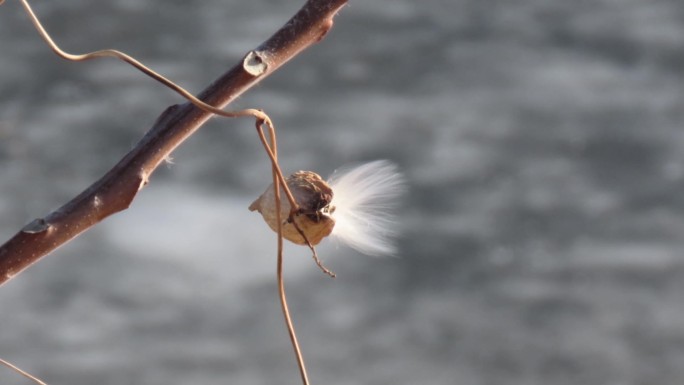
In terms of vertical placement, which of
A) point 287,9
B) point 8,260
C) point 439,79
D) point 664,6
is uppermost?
point 287,9

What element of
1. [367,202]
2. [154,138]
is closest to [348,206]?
[367,202]

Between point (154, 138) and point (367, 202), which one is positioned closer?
point (154, 138)

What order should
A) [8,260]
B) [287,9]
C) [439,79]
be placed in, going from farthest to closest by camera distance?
1. [287,9]
2. [439,79]
3. [8,260]

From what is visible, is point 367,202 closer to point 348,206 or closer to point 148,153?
point 348,206

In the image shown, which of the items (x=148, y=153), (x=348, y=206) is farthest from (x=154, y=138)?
(x=348, y=206)

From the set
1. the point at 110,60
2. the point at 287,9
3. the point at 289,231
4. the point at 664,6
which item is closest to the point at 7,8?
the point at 110,60

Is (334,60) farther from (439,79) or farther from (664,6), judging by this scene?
(664,6)
